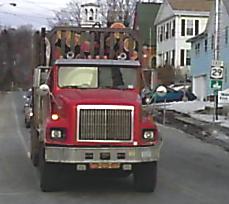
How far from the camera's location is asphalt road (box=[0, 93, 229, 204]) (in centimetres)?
1313

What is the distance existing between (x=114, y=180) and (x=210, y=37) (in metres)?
43.1

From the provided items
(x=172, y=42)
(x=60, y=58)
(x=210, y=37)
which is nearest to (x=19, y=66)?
(x=172, y=42)

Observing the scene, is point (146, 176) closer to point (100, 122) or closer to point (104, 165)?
point (104, 165)

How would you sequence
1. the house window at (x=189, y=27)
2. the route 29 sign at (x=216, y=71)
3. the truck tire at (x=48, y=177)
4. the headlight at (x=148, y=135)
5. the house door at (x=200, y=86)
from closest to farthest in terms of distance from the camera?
the headlight at (x=148, y=135)
the truck tire at (x=48, y=177)
the route 29 sign at (x=216, y=71)
the house door at (x=200, y=86)
the house window at (x=189, y=27)

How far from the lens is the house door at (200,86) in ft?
196

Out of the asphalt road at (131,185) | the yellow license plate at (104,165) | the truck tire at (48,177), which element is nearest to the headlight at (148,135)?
the yellow license plate at (104,165)

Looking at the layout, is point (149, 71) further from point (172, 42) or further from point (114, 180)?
point (172, 42)

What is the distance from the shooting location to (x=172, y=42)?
73.8 meters

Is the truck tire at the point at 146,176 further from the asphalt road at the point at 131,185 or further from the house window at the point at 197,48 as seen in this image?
the house window at the point at 197,48

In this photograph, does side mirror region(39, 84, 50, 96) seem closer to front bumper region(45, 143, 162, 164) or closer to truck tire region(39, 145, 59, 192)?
truck tire region(39, 145, 59, 192)

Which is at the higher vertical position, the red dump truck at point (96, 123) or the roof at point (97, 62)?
the roof at point (97, 62)

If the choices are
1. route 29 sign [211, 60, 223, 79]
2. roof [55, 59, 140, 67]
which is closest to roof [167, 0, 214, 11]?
route 29 sign [211, 60, 223, 79]

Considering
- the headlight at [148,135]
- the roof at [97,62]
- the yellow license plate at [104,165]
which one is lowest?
the yellow license plate at [104,165]

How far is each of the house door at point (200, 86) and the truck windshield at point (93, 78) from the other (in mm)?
44400
